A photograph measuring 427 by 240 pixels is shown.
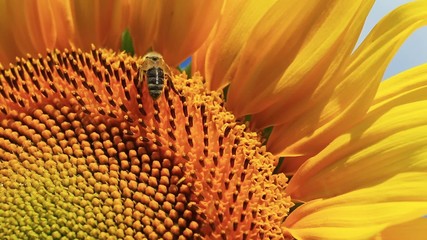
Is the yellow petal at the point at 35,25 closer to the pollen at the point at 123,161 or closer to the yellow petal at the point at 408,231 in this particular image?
the pollen at the point at 123,161

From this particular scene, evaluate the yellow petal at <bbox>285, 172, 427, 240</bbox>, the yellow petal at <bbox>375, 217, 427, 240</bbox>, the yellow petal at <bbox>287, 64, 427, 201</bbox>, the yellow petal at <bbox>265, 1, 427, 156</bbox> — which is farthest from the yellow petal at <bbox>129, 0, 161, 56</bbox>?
the yellow petal at <bbox>375, 217, 427, 240</bbox>

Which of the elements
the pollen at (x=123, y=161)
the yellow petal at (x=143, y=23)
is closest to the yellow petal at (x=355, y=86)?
the pollen at (x=123, y=161)

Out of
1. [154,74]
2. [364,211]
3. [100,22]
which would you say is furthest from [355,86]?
[100,22]

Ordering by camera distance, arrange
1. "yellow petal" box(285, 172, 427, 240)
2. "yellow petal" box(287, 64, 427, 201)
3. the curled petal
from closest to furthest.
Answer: "yellow petal" box(285, 172, 427, 240)
"yellow petal" box(287, 64, 427, 201)
the curled petal

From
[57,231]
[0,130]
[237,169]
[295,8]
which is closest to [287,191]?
[237,169]

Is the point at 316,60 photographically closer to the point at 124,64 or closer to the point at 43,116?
the point at 124,64

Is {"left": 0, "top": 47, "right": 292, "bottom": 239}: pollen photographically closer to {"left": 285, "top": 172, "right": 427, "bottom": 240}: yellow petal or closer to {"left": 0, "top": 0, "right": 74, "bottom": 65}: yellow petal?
{"left": 285, "top": 172, "right": 427, "bottom": 240}: yellow petal

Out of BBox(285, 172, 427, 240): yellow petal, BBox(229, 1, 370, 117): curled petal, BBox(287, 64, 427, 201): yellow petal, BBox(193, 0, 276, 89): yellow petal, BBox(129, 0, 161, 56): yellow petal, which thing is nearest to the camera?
BBox(285, 172, 427, 240): yellow petal

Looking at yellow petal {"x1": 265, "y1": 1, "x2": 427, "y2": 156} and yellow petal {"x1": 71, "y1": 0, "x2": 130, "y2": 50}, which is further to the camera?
yellow petal {"x1": 71, "y1": 0, "x2": 130, "y2": 50}
